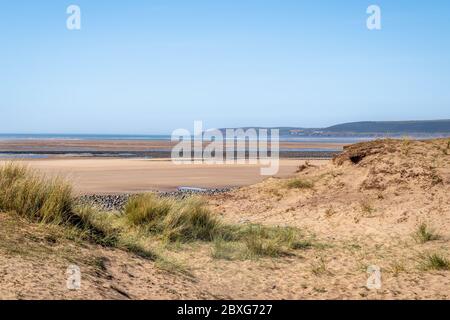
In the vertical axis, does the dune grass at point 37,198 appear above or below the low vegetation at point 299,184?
above

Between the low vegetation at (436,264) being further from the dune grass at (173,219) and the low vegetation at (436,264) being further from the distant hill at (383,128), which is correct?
the distant hill at (383,128)

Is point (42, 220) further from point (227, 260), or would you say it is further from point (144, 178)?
point (144, 178)

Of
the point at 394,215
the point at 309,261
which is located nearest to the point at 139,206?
the point at 309,261

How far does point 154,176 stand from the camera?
24016 mm

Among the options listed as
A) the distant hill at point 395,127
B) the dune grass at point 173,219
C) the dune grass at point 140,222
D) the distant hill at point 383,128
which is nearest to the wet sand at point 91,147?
the dune grass at point 173,219

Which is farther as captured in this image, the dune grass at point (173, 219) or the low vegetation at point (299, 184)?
the low vegetation at point (299, 184)

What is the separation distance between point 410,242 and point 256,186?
6.02 meters

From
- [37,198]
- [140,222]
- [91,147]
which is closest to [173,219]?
[140,222]

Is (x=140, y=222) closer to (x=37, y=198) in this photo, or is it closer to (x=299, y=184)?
(x=37, y=198)

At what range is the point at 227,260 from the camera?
29.2ft

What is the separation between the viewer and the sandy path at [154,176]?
2002 cm

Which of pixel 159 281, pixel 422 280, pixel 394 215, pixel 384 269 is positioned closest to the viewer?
pixel 159 281

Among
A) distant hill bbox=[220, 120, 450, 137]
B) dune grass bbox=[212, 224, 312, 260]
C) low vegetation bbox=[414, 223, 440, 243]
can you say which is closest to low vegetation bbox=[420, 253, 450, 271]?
low vegetation bbox=[414, 223, 440, 243]

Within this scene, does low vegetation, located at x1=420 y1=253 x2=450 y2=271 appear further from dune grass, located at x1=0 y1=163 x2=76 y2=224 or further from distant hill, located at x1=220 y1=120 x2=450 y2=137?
distant hill, located at x1=220 y1=120 x2=450 y2=137
